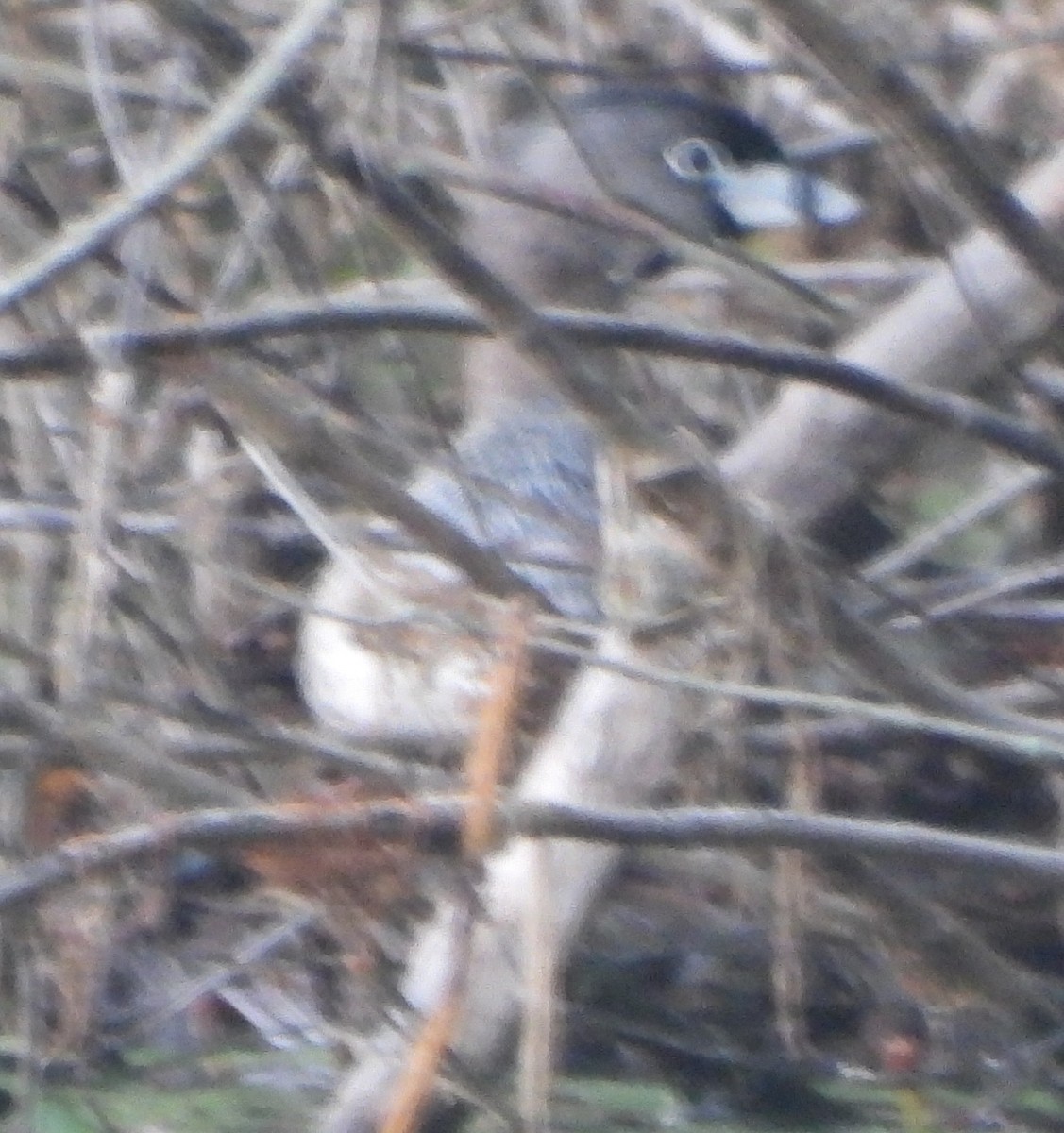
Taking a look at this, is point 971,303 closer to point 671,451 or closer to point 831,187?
point 671,451

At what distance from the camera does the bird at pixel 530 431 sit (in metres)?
2.12

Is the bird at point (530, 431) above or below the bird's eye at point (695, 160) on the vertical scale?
below

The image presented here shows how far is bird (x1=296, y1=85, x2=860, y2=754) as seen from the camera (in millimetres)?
2125

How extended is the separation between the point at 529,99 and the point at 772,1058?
1.92 metres

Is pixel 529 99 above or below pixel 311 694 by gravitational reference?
above

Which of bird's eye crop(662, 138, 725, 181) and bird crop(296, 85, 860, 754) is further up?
bird's eye crop(662, 138, 725, 181)

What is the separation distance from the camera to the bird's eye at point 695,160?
3.72 meters

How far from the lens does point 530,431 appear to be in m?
3.34

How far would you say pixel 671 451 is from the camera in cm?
188

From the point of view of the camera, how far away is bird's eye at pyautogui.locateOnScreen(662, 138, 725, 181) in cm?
372

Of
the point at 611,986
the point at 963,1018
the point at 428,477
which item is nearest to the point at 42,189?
the point at 428,477

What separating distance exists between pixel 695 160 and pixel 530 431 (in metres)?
0.64

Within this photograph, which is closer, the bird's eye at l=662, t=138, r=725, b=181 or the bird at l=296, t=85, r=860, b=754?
the bird at l=296, t=85, r=860, b=754

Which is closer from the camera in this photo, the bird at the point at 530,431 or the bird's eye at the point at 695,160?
the bird at the point at 530,431
